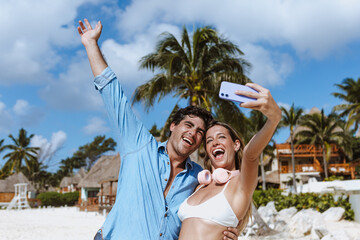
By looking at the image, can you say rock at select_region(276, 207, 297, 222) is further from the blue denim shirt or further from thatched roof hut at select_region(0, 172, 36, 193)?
thatched roof hut at select_region(0, 172, 36, 193)

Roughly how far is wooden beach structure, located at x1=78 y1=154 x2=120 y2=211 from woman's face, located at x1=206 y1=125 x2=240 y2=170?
64.8 ft

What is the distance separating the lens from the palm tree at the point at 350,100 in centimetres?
2930

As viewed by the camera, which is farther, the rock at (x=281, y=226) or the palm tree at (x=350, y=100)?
the palm tree at (x=350, y=100)

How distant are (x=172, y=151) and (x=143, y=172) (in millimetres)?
370

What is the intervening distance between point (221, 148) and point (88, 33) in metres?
1.41

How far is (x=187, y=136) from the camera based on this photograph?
9.01 ft

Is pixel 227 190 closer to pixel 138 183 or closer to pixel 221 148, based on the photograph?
pixel 221 148

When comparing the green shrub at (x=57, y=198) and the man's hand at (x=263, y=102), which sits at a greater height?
the man's hand at (x=263, y=102)

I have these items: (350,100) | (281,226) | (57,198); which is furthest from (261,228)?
(57,198)

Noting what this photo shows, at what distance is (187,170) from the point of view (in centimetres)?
277

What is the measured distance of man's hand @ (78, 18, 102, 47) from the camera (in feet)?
8.65

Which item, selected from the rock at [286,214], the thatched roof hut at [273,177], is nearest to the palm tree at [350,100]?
the thatched roof hut at [273,177]

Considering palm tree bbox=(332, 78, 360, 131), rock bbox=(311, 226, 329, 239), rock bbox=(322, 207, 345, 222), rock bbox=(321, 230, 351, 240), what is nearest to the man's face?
rock bbox=(321, 230, 351, 240)

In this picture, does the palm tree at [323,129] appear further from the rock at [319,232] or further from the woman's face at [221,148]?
the woman's face at [221,148]
